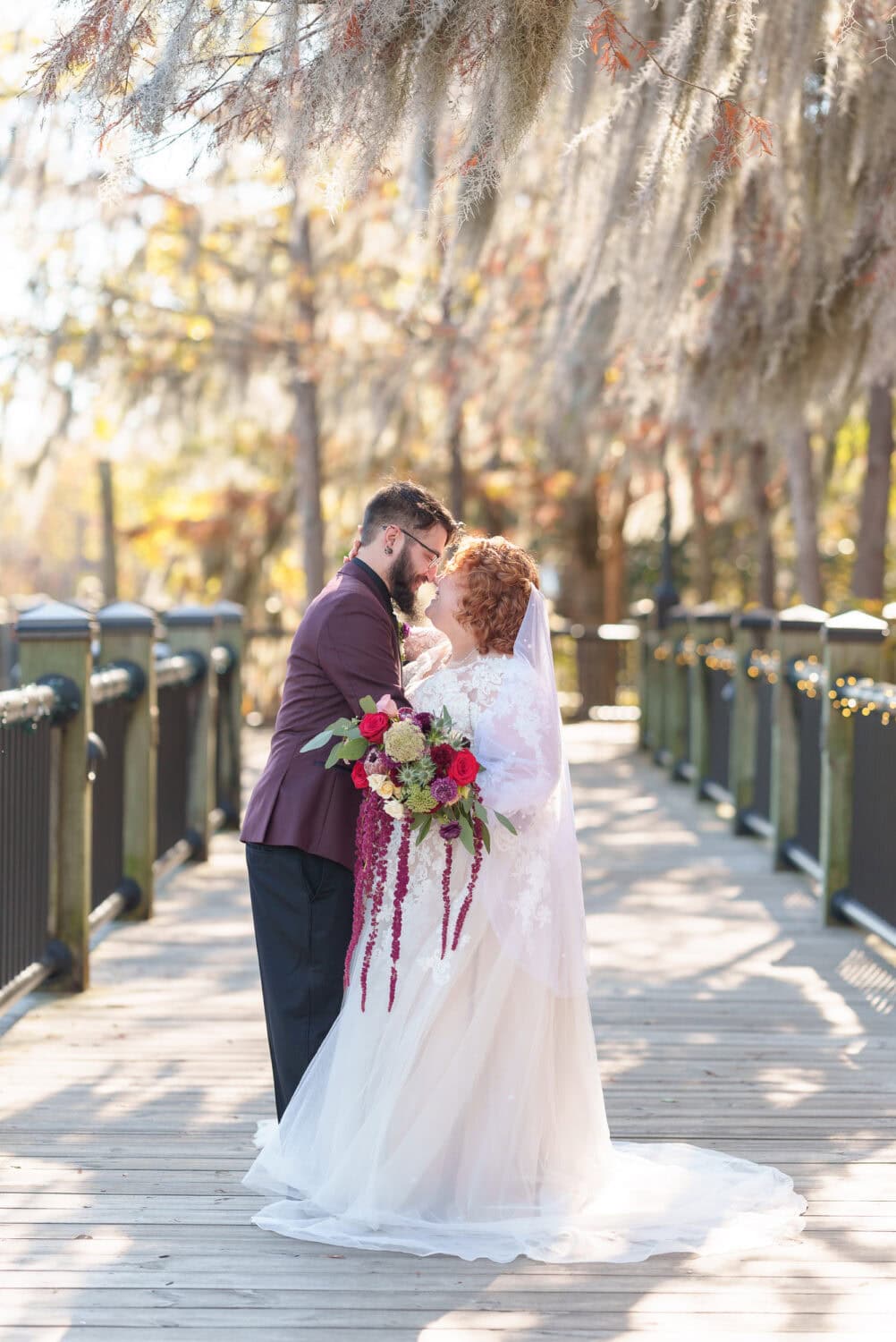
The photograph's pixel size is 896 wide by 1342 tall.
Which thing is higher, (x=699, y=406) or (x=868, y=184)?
(x=868, y=184)

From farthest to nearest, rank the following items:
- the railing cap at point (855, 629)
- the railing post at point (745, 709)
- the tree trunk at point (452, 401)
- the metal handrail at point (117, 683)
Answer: the tree trunk at point (452, 401)
the railing post at point (745, 709)
the railing cap at point (855, 629)
the metal handrail at point (117, 683)

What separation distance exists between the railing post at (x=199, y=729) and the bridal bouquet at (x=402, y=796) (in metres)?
4.99

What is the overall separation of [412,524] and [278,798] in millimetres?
742

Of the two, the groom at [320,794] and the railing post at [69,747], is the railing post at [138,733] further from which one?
the groom at [320,794]

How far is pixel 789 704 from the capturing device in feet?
26.6

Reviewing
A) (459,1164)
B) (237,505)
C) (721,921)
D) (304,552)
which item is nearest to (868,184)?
(721,921)

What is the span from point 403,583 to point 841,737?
348 centimetres

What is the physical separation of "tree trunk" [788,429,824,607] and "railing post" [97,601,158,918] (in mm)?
5660

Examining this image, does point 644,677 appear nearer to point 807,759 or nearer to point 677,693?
point 677,693

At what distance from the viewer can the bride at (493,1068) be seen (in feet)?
11.7

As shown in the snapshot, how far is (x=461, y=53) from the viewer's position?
4.22 m

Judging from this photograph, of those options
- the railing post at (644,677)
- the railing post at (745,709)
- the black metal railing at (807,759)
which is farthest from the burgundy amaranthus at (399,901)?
the railing post at (644,677)

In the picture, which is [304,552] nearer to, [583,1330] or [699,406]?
[699,406]

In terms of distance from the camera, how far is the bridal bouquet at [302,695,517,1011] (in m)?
3.53
